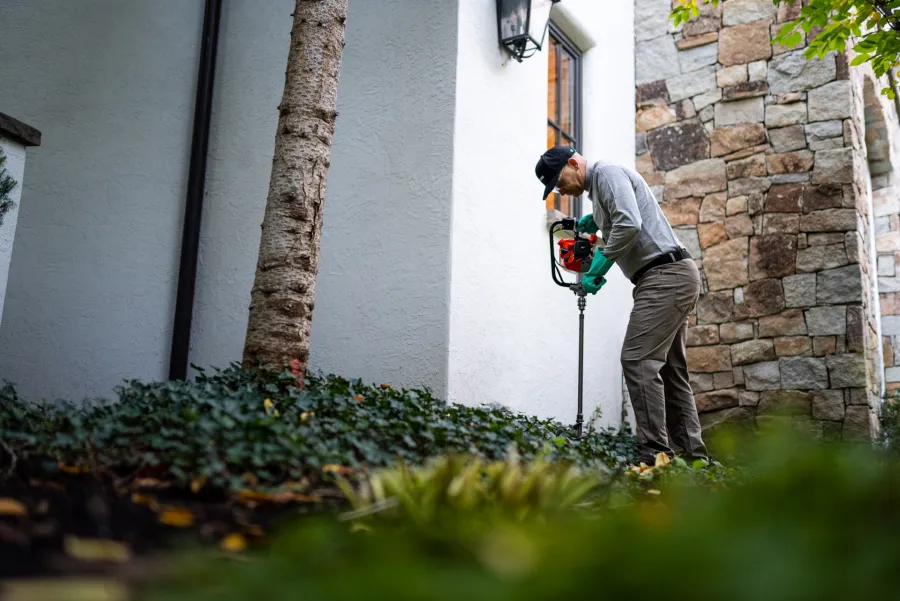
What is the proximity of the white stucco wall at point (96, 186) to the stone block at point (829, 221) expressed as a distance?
13.7 feet

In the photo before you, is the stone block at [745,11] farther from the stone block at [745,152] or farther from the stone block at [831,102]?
the stone block at [745,152]

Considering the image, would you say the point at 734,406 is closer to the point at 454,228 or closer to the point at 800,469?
the point at 454,228

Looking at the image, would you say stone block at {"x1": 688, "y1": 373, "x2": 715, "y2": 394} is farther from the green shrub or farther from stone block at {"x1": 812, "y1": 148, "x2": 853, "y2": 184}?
the green shrub

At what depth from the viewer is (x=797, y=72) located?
5.73 metres

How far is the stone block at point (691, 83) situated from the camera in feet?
20.0

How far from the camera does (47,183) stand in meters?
4.82

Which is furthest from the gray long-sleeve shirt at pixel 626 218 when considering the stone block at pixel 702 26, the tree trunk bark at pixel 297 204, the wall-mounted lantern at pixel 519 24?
the stone block at pixel 702 26

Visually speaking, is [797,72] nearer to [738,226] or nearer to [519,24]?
[738,226]

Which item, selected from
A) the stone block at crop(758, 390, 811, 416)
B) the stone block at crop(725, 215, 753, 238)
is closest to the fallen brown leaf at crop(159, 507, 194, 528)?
the stone block at crop(758, 390, 811, 416)

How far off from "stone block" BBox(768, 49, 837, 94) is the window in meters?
1.44

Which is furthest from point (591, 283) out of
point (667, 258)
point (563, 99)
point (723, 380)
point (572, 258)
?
point (723, 380)

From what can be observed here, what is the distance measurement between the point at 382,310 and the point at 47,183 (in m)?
2.32

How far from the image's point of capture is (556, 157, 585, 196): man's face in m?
4.07

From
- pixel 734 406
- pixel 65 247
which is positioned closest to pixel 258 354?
pixel 65 247
